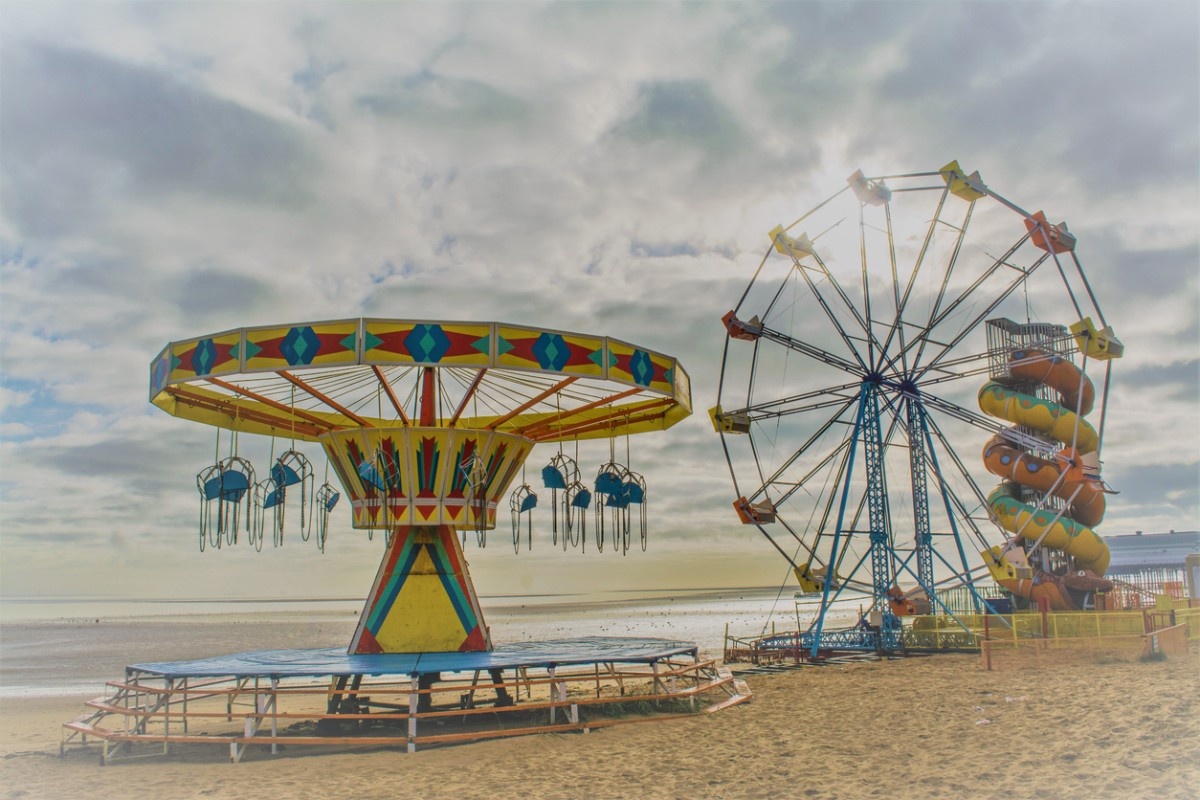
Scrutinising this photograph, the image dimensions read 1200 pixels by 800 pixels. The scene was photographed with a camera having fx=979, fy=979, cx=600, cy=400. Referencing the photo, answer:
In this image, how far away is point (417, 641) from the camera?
61.6ft

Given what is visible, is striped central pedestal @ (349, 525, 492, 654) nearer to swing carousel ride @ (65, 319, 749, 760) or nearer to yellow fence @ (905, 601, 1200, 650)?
swing carousel ride @ (65, 319, 749, 760)

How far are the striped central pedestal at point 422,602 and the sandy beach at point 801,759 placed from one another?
3.41m

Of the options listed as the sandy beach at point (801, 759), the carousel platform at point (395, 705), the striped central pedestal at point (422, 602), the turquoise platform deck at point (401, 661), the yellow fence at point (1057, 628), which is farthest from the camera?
the yellow fence at point (1057, 628)

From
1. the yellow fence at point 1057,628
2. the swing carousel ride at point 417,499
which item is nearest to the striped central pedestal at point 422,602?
the swing carousel ride at point 417,499

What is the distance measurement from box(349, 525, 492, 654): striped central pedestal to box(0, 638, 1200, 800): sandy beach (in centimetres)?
341

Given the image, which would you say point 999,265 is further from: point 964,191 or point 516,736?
point 516,736

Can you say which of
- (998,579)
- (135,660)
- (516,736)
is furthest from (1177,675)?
(135,660)

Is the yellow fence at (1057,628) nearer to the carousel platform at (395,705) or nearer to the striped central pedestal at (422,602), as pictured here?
the carousel platform at (395,705)

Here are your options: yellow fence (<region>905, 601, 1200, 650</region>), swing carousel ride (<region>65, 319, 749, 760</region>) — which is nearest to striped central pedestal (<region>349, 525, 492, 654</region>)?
swing carousel ride (<region>65, 319, 749, 760</region>)

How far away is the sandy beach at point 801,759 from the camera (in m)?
11.9

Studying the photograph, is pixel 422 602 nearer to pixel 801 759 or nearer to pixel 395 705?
pixel 395 705

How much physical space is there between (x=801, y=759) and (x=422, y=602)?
27.5 feet

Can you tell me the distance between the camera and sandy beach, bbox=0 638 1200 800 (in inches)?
469

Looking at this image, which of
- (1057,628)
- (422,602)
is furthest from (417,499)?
(1057,628)
